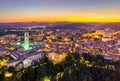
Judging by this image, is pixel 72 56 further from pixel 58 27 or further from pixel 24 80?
pixel 58 27

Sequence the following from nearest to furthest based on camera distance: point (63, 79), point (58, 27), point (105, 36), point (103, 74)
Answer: point (63, 79)
point (103, 74)
point (105, 36)
point (58, 27)

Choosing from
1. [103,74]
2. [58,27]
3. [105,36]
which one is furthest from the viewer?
[58,27]

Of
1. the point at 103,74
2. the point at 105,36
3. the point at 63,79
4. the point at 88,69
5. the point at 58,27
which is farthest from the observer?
the point at 58,27

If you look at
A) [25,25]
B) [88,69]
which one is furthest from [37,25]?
[88,69]

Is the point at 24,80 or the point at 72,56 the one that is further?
the point at 72,56

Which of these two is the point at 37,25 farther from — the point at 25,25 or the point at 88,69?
the point at 88,69

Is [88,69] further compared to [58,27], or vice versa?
[58,27]

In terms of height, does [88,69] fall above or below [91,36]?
above

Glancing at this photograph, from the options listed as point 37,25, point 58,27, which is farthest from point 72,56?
point 37,25

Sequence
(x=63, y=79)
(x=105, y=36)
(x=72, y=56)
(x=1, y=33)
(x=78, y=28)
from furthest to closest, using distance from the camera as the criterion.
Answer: (x=78, y=28) → (x=1, y=33) → (x=105, y=36) → (x=72, y=56) → (x=63, y=79)
